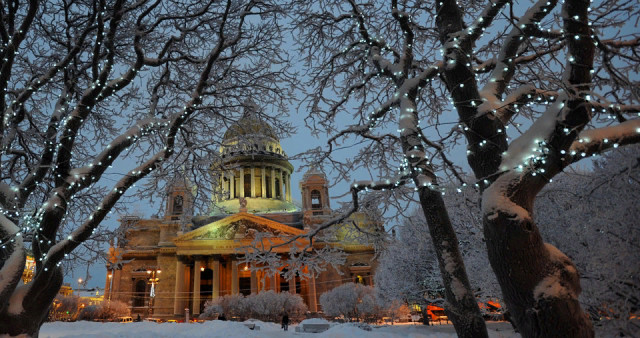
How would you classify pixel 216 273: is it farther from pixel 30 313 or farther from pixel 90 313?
pixel 30 313

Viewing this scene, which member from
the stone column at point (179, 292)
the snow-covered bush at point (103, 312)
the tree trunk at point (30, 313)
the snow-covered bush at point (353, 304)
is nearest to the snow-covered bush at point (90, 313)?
the snow-covered bush at point (103, 312)

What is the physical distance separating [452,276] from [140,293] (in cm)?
4874

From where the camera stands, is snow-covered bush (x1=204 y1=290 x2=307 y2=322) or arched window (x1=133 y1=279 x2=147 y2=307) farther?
arched window (x1=133 y1=279 x2=147 y2=307)

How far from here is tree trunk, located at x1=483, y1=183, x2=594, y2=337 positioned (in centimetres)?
342

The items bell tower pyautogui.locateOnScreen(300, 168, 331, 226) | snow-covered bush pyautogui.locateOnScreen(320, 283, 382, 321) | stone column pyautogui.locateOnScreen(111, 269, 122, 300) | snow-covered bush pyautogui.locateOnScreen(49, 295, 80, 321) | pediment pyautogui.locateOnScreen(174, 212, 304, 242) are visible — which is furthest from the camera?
bell tower pyautogui.locateOnScreen(300, 168, 331, 226)

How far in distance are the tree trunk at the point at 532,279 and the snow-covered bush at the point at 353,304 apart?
26191 millimetres

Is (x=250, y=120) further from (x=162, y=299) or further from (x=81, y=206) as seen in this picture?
(x=162, y=299)

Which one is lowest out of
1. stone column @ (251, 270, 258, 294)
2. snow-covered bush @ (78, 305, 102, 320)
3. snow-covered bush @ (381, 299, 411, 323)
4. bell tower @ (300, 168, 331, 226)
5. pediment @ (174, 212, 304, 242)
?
snow-covered bush @ (381, 299, 411, 323)

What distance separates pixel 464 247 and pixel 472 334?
14834 millimetres

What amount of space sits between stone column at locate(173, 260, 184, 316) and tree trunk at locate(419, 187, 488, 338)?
135ft

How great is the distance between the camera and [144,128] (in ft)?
21.4

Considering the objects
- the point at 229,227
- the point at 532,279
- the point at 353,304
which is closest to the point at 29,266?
the point at 353,304

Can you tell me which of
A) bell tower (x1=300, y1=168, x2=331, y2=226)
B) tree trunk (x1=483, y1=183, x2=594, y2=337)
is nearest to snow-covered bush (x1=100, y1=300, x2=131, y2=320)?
bell tower (x1=300, y1=168, x2=331, y2=226)

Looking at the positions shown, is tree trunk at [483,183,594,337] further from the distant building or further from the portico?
the portico
